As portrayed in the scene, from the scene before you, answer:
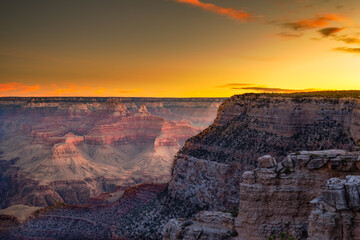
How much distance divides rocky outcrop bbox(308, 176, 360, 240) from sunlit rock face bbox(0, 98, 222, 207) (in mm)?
90476

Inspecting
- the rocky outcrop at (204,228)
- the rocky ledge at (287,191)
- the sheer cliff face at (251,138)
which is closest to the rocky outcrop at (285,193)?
the rocky ledge at (287,191)

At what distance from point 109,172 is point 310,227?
114455 millimetres

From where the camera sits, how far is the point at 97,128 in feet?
531

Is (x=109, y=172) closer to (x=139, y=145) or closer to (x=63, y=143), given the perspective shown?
(x=63, y=143)

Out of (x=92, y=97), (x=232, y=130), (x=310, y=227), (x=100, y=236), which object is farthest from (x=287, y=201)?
(x=92, y=97)

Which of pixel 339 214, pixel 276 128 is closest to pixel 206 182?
pixel 276 128

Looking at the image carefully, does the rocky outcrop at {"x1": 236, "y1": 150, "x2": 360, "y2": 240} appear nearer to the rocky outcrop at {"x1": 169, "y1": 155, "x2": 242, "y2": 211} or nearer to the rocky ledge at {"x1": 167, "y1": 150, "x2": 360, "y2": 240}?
the rocky ledge at {"x1": 167, "y1": 150, "x2": 360, "y2": 240}

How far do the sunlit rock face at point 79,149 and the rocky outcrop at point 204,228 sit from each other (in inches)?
3177

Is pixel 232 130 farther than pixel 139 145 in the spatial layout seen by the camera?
No

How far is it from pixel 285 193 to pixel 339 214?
196 inches

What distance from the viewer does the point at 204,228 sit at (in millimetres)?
26297

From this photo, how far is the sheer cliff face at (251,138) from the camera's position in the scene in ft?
116

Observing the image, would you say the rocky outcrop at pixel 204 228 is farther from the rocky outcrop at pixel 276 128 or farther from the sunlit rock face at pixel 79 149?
the sunlit rock face at pixel 79 149

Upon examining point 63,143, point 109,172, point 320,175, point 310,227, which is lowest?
point 109,172
